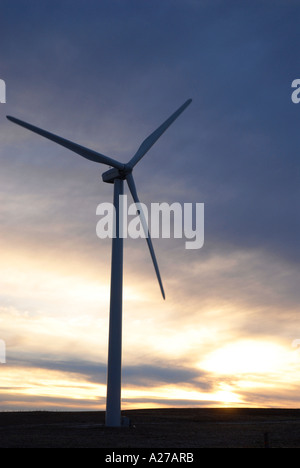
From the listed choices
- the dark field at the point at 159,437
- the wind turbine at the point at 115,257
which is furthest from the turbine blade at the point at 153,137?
the dark field at the point at 159,437

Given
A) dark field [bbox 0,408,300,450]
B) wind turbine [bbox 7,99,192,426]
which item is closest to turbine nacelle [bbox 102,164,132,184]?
wind turbine [bbox 7,99,192,426]

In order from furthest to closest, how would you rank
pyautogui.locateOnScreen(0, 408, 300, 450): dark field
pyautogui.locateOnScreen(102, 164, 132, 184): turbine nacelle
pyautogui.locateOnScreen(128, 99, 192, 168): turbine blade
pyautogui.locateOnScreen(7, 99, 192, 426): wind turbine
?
pyautogui.locateOnScreen(128, 99, 192, 168): turbine blade, pyautogui.locateOnScreen(102, 164, 132, 184): turbine nacelle, pyautogui.locateOnScreen(7, 99, 192, 426): wind turbine, pyautogui.locateOnScreen(0, 408, 300, 450): dark field

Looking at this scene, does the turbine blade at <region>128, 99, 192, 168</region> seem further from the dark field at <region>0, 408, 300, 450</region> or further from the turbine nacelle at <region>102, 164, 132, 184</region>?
the dark field at <region>0, 408, 300, 450</region>

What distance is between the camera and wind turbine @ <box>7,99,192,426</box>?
4888 cm

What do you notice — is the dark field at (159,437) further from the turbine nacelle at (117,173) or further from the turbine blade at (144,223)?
the turbine nacelle at (117,173)

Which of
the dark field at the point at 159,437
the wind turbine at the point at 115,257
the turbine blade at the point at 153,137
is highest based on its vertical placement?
the turbine blade at the point at 153,137

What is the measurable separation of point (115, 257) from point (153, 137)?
55.5ft

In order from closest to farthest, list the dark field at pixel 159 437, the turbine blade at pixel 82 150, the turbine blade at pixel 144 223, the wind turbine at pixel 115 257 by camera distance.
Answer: the dark field at pixel 159 437, the wind turbine at pixel 115 257, the turbine blade at pixel 144 223, the turbine blade at pixel 82 150

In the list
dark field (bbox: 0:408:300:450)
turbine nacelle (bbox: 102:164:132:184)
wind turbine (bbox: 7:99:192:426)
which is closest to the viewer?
dark field (bbox: 0:408:300:450)

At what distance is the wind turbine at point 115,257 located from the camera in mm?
48875
